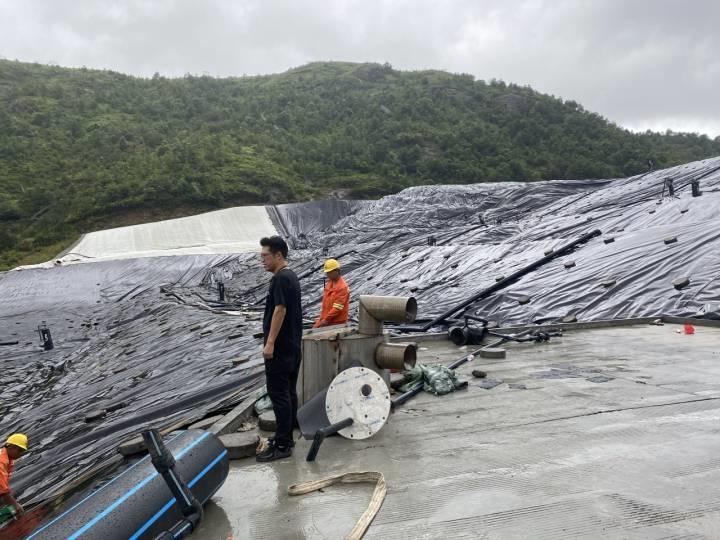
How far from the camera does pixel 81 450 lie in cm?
641

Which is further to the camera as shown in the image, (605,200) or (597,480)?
(605,200)

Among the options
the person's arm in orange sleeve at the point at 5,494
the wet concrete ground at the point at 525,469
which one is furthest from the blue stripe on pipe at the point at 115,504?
the person's arm in orange sleeve at the point at 5,494

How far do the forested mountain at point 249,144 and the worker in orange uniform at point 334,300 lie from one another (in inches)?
1379

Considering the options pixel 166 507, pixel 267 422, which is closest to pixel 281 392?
pixel 267 422

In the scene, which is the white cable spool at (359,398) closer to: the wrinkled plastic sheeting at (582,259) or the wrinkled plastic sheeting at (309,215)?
the wrinkled plastic sheeting at (582,259)

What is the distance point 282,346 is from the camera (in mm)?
4156

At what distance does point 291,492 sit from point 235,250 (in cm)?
2724

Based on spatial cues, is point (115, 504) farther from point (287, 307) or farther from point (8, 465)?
point (8, 465)

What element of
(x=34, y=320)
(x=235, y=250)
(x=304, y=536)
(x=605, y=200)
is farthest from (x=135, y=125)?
(x=304, y=536)

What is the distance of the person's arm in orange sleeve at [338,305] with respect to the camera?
5996mm

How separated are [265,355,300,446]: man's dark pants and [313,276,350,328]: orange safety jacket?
182 centimetres

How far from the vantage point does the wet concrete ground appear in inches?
114

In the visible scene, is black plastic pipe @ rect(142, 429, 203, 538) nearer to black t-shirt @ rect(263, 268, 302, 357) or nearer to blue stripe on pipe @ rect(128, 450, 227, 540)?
blue stripe on pipe @ rect(128, 450, 227, 540)

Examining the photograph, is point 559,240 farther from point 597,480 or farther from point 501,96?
point 501,96
